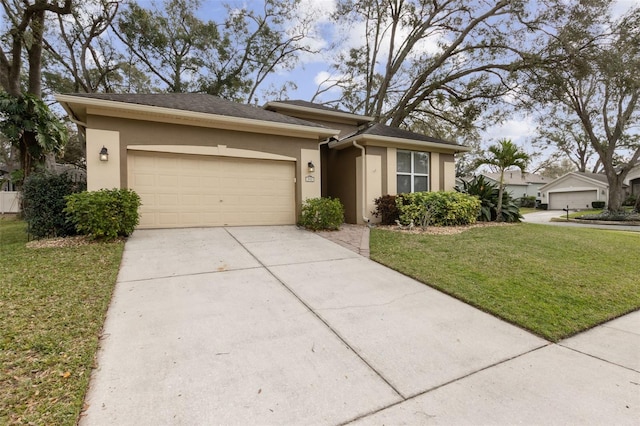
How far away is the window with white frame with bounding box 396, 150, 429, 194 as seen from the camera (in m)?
10.7

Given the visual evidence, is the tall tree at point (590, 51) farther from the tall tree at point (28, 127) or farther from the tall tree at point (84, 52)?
the tall tree at point (84, 52)

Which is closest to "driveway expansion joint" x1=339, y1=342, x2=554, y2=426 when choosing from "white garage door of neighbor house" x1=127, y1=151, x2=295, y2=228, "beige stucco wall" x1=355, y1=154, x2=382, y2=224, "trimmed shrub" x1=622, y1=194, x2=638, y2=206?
"white garage door of neighbor house" x1=127, y1=151, x2=295, y2=228

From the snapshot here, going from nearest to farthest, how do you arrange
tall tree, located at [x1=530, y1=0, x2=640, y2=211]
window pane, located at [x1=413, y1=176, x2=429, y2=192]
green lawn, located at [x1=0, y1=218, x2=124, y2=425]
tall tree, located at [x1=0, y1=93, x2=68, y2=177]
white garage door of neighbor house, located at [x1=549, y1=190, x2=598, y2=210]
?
green lawn, located at [x1=0, y1=218, x2=124, y2=425]
tall tree, located at [x1=0, y1=93, x2=68, y2=177]
window pane, located at [x1=413, y1=176, x2=429, y2=192]
tall tree, located at [x1=530, y1=0, x2=640, y2=211]
white garage door of neighbor house, located at [x1=549, y1=190, x2=598, y2=210]

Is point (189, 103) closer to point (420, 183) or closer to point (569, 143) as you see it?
point (420, 183)

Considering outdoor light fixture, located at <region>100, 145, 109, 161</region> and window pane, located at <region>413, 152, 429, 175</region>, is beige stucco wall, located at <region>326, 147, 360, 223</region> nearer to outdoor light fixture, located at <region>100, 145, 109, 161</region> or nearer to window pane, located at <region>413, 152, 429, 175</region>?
window pane, located at <region>413, 152, 429, 175</region>

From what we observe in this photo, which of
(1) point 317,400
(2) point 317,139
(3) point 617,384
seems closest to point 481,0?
(2) point 317,139

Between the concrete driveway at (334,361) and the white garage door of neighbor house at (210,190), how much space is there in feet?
12.7

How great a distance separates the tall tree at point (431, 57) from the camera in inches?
616

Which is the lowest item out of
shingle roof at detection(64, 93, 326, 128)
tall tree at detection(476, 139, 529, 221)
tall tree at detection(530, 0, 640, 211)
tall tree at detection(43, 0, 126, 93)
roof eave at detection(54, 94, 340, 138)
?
tall tree at detection(476, 139, 529, 221)

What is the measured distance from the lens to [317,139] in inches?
376

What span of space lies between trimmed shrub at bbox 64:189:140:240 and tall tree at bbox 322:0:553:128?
1570cm

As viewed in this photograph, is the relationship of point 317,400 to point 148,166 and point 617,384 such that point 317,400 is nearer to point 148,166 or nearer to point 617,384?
point 617,384

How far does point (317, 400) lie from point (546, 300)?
337cm

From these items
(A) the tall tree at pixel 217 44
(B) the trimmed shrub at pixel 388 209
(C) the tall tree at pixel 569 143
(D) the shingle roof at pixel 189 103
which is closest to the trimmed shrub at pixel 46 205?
(D) the shingle roof at pixel 189 103
